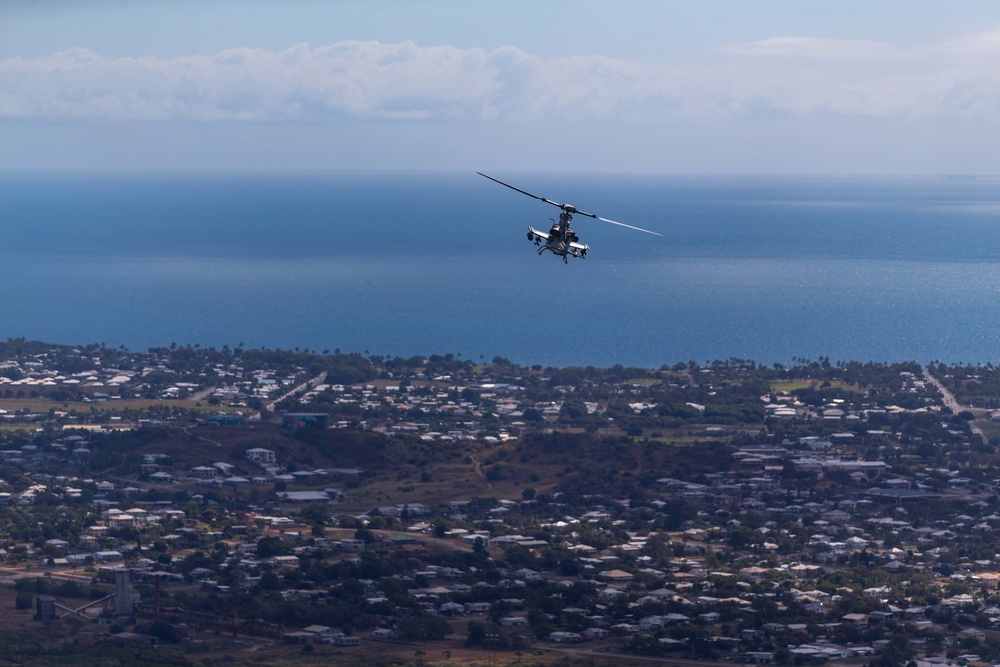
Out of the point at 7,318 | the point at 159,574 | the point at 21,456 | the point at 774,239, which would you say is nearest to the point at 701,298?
the point at 7,318

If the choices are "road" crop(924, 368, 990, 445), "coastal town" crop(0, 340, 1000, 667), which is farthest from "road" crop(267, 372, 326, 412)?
"road" crop(924, 368, 990, 445)

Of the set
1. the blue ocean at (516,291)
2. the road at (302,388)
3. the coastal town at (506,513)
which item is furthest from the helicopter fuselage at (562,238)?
the blue ocean at (516,291)

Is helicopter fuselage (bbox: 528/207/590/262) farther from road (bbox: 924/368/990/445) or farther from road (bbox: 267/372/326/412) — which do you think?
road (bbox: 267/372/326/412)

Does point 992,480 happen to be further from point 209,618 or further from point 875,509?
point 209,618

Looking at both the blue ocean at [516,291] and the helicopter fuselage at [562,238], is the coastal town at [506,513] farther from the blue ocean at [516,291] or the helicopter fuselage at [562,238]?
the blue ocean at [516,291]

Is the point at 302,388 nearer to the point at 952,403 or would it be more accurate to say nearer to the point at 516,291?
the point at 952,403

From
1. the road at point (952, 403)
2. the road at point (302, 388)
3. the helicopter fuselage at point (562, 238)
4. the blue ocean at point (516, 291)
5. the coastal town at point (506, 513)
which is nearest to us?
the helicopter fuselage at point (562, 238)
